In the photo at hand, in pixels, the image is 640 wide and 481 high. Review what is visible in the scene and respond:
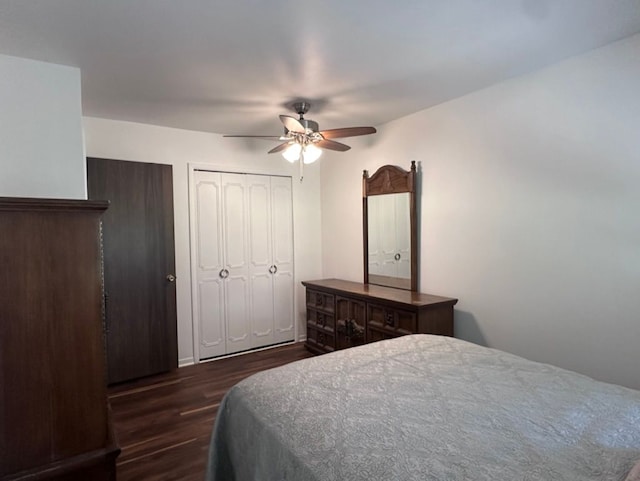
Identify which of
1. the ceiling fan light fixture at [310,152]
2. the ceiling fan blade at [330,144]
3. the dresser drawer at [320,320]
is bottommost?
the dresser drawer at [320,320]

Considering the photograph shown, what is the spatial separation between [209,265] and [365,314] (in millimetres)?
1788

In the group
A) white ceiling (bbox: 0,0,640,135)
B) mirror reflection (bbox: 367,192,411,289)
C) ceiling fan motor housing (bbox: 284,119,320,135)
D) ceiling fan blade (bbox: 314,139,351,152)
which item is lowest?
mirror reflection (bbox: 367,192,411,289)

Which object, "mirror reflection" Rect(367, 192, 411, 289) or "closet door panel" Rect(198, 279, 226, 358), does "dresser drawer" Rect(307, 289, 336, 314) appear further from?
"closet door panel" Rect(198, 279, 226, 358)

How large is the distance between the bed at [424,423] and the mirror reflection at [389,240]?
68.0 inches

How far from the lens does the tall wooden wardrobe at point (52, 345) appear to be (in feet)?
5.39

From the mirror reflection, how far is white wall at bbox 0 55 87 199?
8.64 feet

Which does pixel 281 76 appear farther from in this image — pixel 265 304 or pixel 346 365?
pixel 265 304

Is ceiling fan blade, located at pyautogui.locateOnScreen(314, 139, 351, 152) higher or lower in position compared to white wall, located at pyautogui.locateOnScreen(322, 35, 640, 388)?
higher

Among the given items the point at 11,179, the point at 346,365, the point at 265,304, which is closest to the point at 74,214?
the point at 11,179

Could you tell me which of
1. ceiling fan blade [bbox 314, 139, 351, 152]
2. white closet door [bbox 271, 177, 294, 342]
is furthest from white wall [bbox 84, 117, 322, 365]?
ceiling fan blade [bbox 314, 139, 351, 152]

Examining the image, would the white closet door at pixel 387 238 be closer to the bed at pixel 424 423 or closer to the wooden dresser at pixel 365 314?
the wooden dresser at pixel 365 314

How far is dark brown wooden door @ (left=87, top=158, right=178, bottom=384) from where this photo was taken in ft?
11.1

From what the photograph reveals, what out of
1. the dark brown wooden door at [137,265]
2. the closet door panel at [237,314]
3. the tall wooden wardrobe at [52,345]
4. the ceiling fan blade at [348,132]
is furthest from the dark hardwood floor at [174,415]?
the ceiling fan blade at [348,132]

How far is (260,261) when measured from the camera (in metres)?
4.39
